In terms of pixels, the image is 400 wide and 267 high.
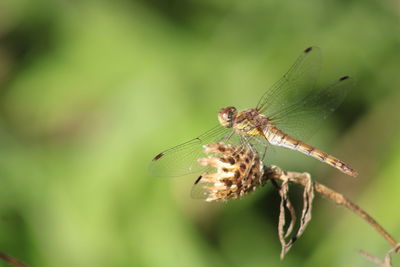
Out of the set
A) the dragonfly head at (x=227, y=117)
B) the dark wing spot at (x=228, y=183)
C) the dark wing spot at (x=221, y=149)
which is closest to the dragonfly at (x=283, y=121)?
the dragonfly head at (x=227, y=117)

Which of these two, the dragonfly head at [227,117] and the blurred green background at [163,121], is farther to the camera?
the blurred green background at [163,121]

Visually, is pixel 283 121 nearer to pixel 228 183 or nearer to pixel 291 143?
pixel 291 143

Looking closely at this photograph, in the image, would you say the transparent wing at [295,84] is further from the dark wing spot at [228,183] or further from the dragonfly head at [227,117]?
the dark wing spot at [228,183]

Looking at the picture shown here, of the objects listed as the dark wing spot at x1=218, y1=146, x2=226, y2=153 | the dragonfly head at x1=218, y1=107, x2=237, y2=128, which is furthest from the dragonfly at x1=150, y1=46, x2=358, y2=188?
the dark wing spot at x1=218, y1=146, x2=226, y2=153

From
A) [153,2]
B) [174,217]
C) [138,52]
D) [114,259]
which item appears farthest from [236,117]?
[153,2]

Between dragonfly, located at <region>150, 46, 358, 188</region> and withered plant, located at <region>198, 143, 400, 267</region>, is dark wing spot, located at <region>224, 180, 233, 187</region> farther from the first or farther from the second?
dragonfly, located at <region>150, 46, 358, 188</region>

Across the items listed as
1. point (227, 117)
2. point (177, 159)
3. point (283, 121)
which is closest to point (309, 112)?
point (283, 121)

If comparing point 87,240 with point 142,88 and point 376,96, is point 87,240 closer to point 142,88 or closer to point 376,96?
point 142,88
